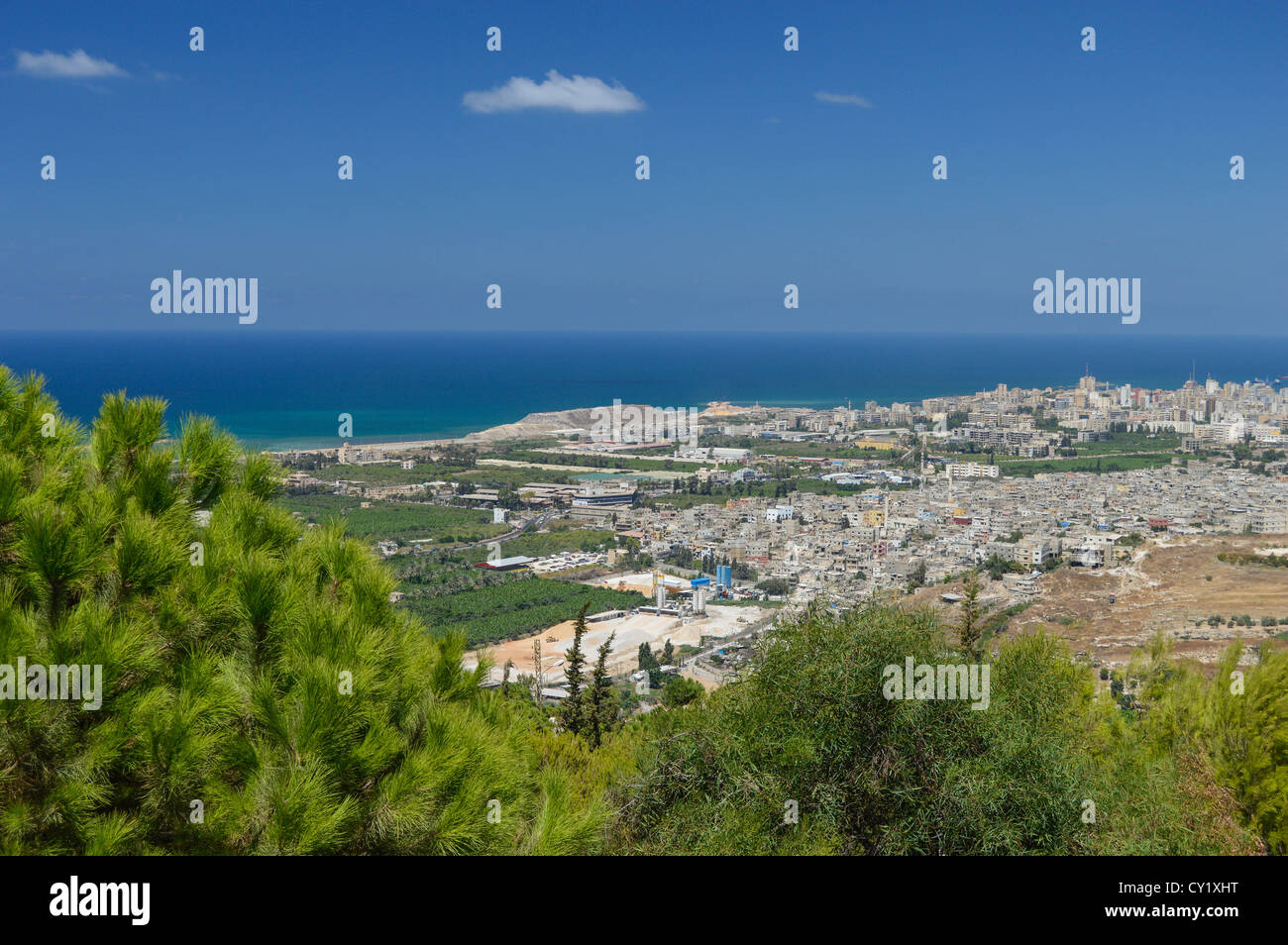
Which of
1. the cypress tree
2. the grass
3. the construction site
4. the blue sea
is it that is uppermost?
the blue sea

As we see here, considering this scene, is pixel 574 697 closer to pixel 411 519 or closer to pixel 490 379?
pixel 411 519

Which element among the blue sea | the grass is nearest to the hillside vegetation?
the grass

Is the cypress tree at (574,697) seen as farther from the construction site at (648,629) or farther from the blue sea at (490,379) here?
the blue sea at (490,379)

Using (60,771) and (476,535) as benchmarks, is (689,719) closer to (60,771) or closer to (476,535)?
(60,771)

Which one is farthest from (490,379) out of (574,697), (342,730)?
(342,730)

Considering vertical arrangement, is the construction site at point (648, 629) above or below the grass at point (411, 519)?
below

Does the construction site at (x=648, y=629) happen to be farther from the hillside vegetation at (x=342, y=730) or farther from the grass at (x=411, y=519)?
the hillside vegetation at (x=342, y=730)

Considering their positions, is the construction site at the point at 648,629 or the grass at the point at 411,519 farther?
the grass at the point at 411,519

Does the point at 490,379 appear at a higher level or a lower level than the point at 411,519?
higher

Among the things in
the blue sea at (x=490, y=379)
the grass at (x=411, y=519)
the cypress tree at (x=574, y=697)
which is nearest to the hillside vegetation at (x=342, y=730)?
the cypress tree at (x=574, y=697)

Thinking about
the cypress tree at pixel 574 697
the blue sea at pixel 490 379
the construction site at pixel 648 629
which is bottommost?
the construction site at pixel 648 629

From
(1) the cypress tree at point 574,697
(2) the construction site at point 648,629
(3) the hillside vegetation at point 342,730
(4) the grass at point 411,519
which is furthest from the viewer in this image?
(4) the grass at point 411,519

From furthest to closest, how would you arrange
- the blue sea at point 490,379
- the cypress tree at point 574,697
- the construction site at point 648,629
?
1. the blue sea at point 490,379
2. the construction site at point 648,629
3. the cypress tree at point 574,697

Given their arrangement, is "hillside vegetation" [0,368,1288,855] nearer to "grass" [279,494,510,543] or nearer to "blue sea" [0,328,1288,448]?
"grass" [279,494,510,543]
